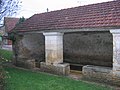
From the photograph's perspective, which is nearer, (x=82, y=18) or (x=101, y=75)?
(x=101, y=75)

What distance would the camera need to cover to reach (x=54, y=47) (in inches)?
428

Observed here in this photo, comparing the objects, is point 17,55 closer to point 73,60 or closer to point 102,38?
point 73,60

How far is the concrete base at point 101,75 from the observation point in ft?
28.0

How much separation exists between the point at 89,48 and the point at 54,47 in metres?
3.07

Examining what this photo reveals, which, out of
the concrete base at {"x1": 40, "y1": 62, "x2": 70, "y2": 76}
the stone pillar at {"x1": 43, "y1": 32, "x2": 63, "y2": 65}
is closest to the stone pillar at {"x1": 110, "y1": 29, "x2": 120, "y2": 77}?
the concrete base at {"x1": 40, "y1": 62, "x2": 70, "y2": 76}

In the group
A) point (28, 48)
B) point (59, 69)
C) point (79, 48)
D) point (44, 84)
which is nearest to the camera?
point (44, 84)

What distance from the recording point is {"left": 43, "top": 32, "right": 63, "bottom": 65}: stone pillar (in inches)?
425

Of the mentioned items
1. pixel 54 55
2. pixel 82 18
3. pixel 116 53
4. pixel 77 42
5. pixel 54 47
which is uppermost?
pixel 82 18

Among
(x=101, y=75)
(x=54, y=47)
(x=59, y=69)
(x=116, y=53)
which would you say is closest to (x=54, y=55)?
(x=54, y=47)

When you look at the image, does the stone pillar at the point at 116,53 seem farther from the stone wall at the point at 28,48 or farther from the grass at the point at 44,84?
the stone wall at the point at 28,48

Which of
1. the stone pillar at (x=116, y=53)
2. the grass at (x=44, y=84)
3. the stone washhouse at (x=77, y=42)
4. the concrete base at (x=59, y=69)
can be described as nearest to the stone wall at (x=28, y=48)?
the stone washhouse at (x=77, y=42)

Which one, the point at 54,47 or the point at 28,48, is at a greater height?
the point at 54,47

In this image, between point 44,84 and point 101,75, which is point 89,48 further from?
point 44,84

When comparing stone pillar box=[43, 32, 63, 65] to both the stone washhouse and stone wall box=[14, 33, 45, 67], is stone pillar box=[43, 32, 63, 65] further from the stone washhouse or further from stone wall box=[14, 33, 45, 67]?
stone wall box=[14, 33, 45, 67]
